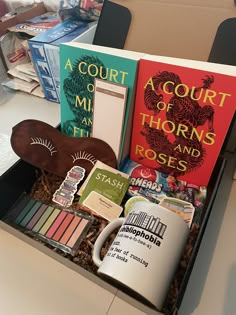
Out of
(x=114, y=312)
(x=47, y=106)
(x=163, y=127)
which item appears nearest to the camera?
(x=114, y=312)

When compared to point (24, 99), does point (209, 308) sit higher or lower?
lower

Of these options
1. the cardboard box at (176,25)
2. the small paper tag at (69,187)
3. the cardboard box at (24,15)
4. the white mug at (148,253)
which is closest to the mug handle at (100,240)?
the white mug at (148,253)

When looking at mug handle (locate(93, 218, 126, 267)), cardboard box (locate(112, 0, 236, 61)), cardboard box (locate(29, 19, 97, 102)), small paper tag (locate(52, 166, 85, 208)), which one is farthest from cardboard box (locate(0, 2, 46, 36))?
mug handle (locate(93, 218, 126, 267))

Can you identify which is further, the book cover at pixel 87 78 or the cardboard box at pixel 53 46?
the cardboard box at pixel 53 46

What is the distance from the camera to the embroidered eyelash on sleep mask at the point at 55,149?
534 millimetres

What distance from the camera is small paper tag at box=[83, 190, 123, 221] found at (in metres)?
0.48

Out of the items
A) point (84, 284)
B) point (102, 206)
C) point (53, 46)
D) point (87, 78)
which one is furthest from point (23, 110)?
point (84, 284)

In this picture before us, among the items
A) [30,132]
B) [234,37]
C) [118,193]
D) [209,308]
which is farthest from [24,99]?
[209,308]

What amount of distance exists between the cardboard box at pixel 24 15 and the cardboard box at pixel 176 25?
395mm

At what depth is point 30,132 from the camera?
0.56 metres

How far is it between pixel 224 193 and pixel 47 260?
1.25 ft

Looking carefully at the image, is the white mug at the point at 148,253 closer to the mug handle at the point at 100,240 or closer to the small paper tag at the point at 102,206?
the mug handle at the point at 100,240

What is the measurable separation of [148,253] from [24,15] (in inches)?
32.7

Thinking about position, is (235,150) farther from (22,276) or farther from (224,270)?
(22,276)
